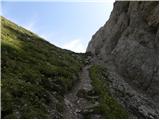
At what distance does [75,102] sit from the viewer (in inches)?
1671

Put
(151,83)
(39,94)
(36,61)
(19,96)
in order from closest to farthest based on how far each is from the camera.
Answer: (19,96) → (39,94) → (36,61) → (151,83)

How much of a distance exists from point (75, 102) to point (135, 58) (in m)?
26.2

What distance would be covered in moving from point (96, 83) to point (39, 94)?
1489 cm

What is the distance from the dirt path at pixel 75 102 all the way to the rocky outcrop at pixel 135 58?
15.1 ft

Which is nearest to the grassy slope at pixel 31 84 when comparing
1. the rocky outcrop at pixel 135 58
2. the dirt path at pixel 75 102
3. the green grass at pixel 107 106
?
the dirt path at pixel 75 102

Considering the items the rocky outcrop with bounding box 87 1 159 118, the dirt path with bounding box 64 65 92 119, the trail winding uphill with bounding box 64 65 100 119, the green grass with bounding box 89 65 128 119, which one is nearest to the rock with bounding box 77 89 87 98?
the trail winding uphill with bounding box 64 65 100 119

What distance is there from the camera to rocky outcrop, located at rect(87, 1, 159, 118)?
171 ft

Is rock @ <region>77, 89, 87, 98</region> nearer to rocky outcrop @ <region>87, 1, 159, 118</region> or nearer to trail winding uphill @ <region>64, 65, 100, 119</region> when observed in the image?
trail winding uphill @ <region>64, 65, 100, 119</region>

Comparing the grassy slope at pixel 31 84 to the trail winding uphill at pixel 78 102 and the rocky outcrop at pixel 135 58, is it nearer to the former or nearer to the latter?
the trail winding uphill at pixel 78 102

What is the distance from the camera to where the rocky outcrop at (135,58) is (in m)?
52.1

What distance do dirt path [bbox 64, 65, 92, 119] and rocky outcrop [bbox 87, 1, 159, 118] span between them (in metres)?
4.59

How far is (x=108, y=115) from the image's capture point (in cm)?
3844

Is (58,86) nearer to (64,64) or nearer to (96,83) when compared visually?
(96,83)

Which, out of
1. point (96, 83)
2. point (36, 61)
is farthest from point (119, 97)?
point (36, 61)
